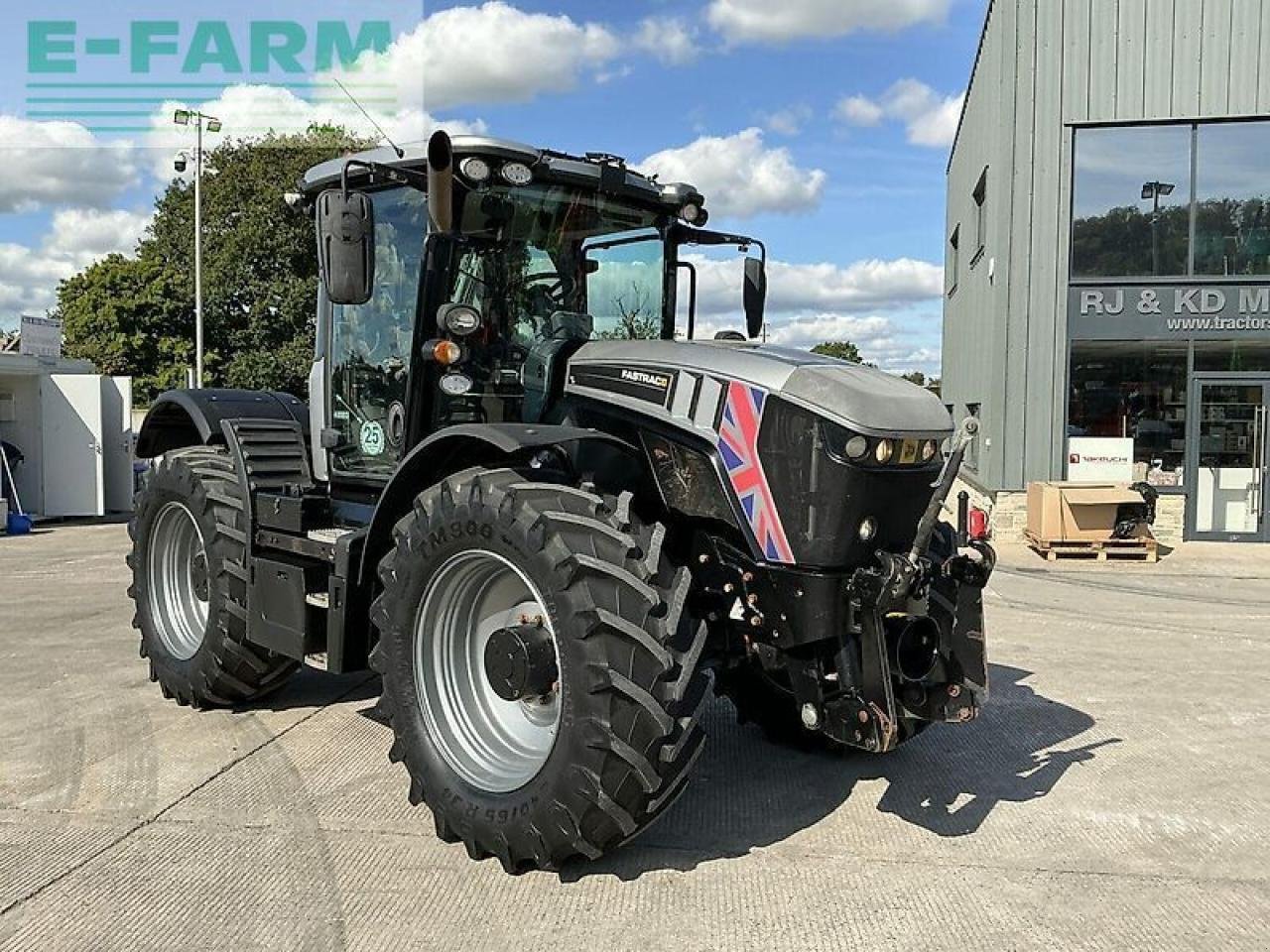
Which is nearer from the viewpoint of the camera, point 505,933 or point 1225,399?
point 505,933

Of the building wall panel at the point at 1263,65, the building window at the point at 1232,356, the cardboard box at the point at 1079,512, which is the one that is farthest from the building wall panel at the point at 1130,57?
the cardboard box at the point at 1079,512

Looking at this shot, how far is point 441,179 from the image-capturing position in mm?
3998

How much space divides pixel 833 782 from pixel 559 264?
8.22 feet

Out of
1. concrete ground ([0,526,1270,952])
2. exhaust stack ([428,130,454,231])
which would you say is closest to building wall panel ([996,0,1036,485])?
concrete ground ([0,526,1270,952])

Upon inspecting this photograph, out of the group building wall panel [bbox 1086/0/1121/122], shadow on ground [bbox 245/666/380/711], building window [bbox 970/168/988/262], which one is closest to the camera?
shadow on ground [bbox 245/666/380/711]

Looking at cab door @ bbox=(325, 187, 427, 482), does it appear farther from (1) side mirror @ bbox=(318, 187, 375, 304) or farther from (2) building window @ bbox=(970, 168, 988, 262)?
(2) building window @ bbox=(970, 168, 988, 262)

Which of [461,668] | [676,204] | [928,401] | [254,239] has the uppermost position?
[254,239]

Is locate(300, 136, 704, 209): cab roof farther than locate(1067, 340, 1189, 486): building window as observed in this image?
Answer: No

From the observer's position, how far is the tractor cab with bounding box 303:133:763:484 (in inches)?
172

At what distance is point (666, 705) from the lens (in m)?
3.39

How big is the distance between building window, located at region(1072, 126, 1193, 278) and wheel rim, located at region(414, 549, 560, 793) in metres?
11.7

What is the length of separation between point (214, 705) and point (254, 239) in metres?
25.9

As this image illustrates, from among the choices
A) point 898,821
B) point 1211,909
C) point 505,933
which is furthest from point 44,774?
point 1211,909

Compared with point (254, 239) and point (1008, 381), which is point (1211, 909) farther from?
point (254, 239)
